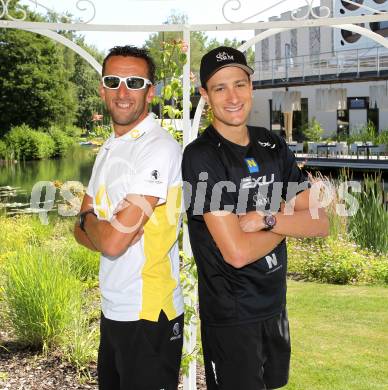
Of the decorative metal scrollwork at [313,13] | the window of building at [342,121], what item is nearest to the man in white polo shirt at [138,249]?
the decorative metal scrollwork at [313,13]

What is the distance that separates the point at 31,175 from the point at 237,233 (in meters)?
24.3

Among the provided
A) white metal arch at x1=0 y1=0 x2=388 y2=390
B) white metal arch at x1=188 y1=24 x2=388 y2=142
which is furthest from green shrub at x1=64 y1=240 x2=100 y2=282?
white metal arch at x1=188 y1=24 x2=388 y2=142

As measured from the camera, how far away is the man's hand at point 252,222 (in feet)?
6.27

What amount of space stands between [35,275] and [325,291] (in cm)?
342

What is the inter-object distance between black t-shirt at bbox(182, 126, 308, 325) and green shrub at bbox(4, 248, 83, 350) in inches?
86.2

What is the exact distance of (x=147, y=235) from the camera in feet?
6.17

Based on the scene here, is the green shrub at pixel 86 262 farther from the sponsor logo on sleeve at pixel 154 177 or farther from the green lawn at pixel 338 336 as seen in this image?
the sponsor logo on sleeve at pixel 154 177

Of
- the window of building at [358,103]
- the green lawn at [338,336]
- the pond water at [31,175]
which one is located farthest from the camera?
the window of building at [358,103]

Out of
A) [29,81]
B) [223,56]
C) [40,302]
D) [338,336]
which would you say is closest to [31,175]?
[29,81]

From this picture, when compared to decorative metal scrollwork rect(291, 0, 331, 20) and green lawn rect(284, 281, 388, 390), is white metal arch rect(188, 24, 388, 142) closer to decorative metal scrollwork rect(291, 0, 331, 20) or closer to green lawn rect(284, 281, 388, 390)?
decorative metal scrollwork rect(291, 0, 331, 20)

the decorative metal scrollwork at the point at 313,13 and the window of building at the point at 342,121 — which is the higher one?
the window of building at the point at 342,121

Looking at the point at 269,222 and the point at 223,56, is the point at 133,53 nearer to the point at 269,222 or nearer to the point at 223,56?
the point at 223,56

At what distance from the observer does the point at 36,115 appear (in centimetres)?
3666

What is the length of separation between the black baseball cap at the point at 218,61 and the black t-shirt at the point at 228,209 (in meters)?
0.20
